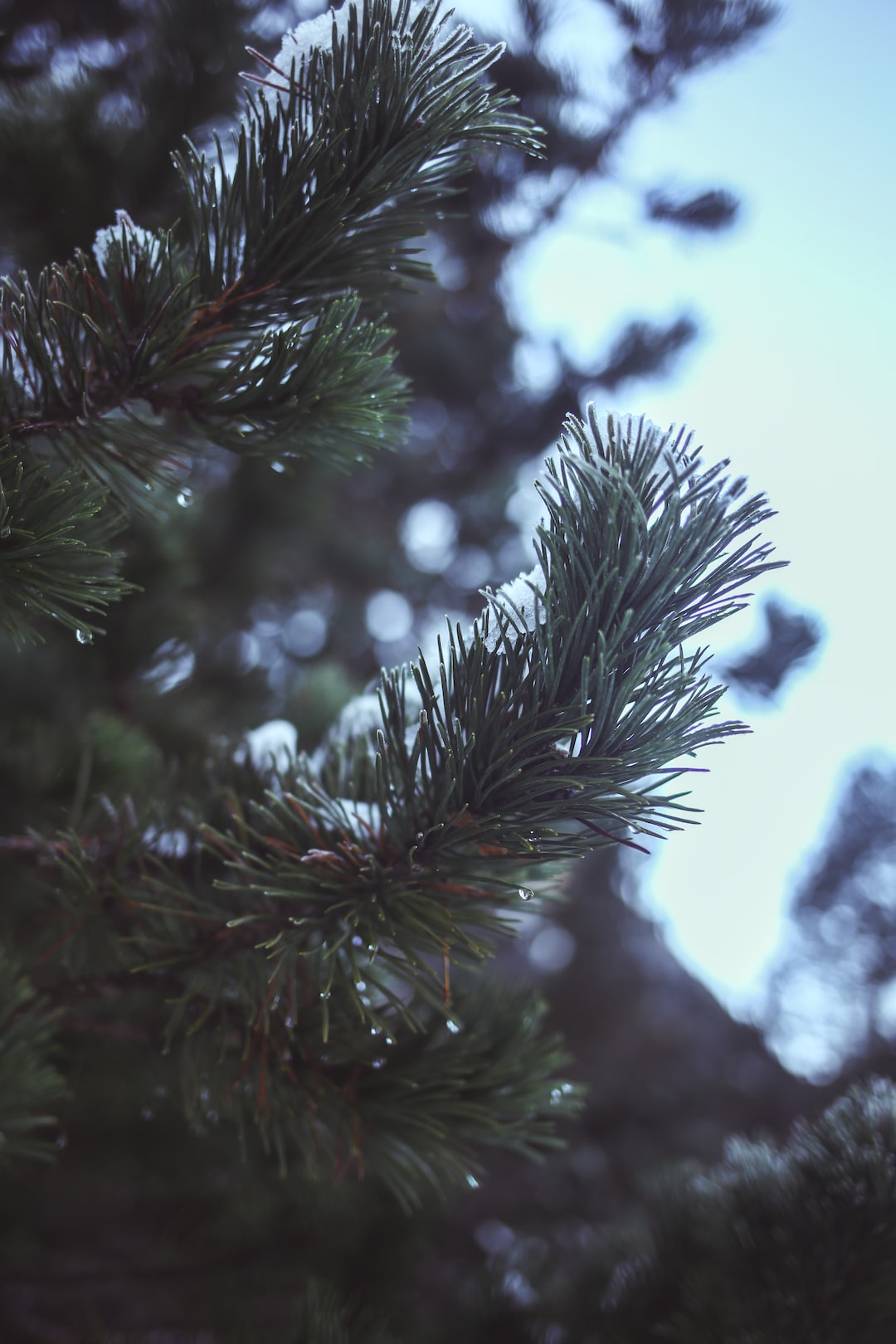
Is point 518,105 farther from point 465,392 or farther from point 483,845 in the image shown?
point 483,845

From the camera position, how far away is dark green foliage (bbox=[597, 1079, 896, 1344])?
0.90 m

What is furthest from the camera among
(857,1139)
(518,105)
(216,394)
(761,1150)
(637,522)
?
(518,105)

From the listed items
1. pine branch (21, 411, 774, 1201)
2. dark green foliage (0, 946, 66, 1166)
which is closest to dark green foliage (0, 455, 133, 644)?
pine branch (21, 411, 774, 1201)

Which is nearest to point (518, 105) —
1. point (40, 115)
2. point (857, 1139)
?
point (40, 115)

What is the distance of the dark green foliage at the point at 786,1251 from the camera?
90 centimetres

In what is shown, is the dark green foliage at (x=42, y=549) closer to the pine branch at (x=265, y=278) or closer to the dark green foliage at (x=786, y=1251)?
the pine branch at (x=265, y=278)

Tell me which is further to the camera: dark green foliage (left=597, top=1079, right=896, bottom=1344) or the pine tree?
dark green foliage (left=597, top=1079, right=896, bottom=1344)

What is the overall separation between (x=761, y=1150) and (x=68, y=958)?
907 millimetres

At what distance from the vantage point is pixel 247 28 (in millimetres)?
1324

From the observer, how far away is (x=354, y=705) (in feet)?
3.22

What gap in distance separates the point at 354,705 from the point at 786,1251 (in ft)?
2.70

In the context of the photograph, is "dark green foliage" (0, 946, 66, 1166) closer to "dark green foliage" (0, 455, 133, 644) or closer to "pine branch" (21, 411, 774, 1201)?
"pine branch" (21, 411, 774, 1201)

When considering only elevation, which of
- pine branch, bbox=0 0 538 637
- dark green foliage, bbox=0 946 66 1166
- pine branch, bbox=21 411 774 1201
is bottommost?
dark green foliage, bbox=0 946 66 1166

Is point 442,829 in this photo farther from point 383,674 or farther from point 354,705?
point 354,705
